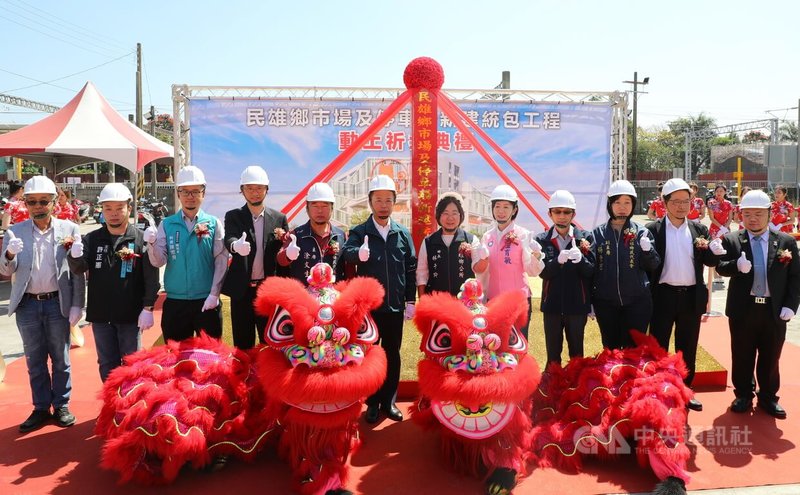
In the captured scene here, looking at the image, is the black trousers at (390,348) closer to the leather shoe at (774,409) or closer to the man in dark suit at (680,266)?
the man in dark suit at (680,266)

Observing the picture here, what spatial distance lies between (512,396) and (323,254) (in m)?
1.57

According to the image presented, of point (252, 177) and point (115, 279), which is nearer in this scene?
point (115, 279)

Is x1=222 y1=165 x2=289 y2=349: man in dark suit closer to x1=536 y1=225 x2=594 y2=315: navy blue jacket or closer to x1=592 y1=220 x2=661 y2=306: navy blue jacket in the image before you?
x1=536 y1=225 x2=594 y2=315: navy blue jacket

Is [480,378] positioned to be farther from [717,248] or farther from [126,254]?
[126,254]

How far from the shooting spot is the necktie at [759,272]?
4.00 m

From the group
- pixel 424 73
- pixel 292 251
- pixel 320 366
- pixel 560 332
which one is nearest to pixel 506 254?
→ pixel 560 332

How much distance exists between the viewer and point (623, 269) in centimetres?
382

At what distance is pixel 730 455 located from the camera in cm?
347

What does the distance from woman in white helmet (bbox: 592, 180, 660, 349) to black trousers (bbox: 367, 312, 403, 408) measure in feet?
4.69

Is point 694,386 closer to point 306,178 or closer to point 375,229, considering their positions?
point 375,229

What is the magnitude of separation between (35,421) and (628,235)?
14.1ft

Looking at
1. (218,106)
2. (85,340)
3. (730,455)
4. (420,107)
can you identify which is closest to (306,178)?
(218,106)

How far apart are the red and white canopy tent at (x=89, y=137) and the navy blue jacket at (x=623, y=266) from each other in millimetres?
5945

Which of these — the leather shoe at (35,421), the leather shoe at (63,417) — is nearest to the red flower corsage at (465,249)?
the leather shoe at (63,417)
